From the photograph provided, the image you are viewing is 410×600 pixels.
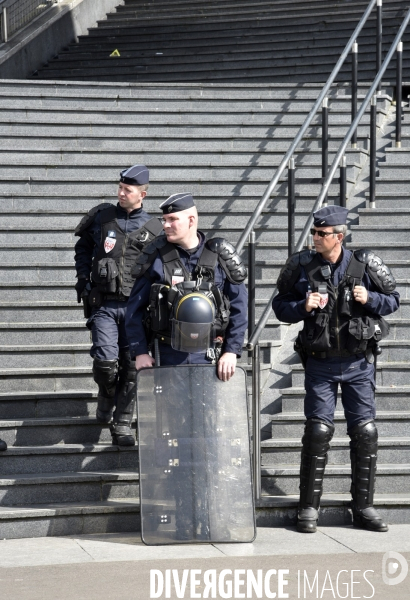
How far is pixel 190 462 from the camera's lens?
622 centimetres

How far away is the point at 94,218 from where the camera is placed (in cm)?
721

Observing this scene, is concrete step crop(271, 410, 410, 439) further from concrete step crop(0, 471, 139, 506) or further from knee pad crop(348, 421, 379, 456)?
concrete step crop(0, 471, 139, 506)

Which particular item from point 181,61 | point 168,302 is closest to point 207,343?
point 168,302

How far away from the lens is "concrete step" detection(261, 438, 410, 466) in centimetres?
718

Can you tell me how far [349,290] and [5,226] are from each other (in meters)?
4.02

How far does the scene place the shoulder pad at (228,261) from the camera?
627cm

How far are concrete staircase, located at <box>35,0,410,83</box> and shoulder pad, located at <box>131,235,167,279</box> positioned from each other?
24.1ft

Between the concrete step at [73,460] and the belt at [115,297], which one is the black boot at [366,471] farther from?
the belt at [115,297]

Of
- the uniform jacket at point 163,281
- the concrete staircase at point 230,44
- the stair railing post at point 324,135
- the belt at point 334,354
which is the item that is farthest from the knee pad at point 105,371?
the concrete staircase at point 230,44

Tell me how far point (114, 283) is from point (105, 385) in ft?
2.21

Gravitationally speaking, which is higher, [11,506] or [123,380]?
[123,380]

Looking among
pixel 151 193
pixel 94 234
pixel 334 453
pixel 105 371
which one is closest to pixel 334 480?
pixel 334 453

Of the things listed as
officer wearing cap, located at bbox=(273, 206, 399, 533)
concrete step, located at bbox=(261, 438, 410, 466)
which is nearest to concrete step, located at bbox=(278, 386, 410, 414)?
concrete step, located at bbox=(261, 438, 410, 466)

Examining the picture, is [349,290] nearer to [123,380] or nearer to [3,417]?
[123,380]
